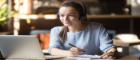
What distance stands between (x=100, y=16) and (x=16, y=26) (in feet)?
4.01

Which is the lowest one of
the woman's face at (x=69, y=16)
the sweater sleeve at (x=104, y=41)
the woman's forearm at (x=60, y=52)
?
the woman's forearm at (x=60, y=52)

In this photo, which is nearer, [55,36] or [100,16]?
[55,36]

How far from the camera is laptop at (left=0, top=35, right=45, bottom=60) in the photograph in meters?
1.88

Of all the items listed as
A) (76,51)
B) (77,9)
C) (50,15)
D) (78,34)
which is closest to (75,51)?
(76,51)

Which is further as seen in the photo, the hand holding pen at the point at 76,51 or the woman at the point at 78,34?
the woman at the point at 78,34

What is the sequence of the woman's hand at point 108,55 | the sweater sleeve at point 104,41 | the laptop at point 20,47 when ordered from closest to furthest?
the laptop at point 20,47 < the woman's hand at point 108,55 < the sweater sleeve at point 104,41

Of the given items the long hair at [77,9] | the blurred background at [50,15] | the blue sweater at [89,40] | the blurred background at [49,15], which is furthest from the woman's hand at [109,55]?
the blurred background at [50,15]

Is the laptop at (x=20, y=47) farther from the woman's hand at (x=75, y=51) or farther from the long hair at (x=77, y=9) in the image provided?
the long hair at (x=77, y=9)

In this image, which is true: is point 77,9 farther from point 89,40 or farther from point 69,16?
point 89,40

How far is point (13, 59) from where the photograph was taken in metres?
1.94

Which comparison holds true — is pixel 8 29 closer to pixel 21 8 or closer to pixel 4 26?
pixel 4 26

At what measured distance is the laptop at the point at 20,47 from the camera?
74.2 inches

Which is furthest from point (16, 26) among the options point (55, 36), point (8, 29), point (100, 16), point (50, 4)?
point (55, 36)

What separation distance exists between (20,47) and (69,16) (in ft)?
1.70
